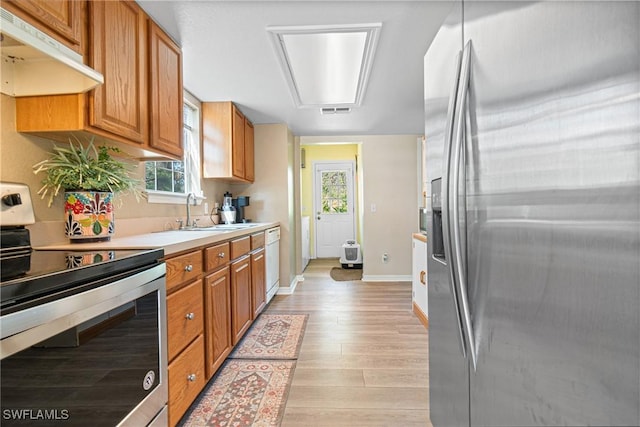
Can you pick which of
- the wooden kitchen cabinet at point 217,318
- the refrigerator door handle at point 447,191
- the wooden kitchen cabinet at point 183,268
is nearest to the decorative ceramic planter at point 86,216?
the wooden kitchen cabinet at point 183,268

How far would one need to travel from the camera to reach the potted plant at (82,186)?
1.39m

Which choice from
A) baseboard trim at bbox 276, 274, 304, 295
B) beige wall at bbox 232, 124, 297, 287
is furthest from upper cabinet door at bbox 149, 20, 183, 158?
baseboard trim at bbox 276, 274, 304, 295

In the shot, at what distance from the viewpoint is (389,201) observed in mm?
4676

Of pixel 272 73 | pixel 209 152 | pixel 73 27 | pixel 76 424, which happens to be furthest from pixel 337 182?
pixel 76 424

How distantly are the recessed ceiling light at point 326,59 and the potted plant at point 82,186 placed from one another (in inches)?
48.2

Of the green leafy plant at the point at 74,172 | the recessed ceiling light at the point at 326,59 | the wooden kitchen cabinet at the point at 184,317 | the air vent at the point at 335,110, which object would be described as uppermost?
the air vent at the point at 335,110

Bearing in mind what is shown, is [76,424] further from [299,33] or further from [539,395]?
[299,33]

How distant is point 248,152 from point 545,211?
138 inches

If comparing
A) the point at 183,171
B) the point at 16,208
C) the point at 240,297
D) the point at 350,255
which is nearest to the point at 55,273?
the point at 16,208

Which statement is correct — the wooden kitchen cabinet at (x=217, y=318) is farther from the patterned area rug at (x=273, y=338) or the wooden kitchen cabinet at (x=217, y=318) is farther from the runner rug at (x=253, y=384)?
the patterned area rug at (x=273, y=338)

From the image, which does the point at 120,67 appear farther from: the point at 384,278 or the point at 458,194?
the point at 384,278

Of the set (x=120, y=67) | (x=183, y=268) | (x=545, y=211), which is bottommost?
(x=183, y=268)

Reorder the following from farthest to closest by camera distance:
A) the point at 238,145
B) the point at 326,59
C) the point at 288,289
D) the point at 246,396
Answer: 1. the point at 288,289
2. the point at 238,145
3. the point at 326,59
4. the point at 246,396

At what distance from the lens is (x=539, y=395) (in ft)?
1.95
